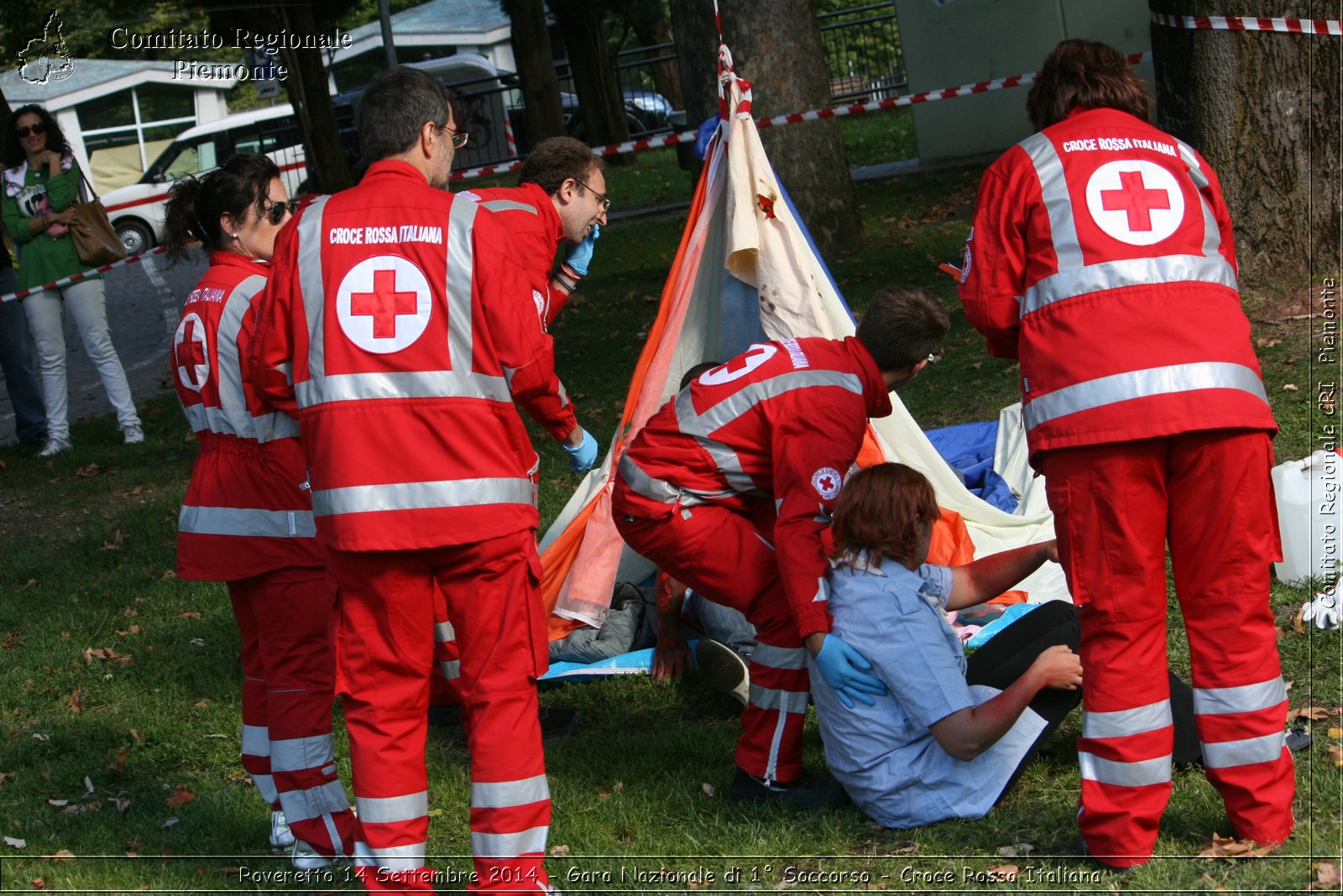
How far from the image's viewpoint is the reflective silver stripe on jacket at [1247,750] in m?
3.16

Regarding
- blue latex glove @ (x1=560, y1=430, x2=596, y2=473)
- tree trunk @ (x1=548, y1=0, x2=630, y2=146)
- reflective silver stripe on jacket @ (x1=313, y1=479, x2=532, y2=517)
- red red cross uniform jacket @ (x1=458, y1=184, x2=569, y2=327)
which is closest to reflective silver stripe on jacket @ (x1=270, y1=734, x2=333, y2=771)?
reflective silver stripe on jacket @ (x1=313, y1=479, x2=532, y2=517)

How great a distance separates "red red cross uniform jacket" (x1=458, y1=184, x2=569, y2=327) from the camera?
416 centimetres

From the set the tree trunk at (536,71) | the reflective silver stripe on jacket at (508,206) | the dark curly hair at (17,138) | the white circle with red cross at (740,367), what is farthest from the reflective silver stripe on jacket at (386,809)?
the tree trunk at (536,71)

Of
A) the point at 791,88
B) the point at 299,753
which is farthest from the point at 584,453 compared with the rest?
the point at 791,88

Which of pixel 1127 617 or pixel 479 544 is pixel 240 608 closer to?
pixel 479 544

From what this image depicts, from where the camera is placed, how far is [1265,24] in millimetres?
7078

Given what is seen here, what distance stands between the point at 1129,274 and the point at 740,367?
3.94ft

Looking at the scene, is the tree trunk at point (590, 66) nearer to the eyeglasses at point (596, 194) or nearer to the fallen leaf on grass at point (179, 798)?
the eyeglasses at point (596, 194)

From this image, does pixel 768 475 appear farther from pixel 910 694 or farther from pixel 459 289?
pixel 459 289

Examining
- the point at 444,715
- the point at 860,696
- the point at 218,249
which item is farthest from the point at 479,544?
the point at 444,715

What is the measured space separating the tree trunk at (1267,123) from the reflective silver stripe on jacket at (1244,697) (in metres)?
4.80

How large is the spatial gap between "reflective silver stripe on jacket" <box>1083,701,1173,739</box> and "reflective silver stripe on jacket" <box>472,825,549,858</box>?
1.35 meters

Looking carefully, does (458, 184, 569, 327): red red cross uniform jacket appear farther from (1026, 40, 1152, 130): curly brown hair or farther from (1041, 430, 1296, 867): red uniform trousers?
(1041, 430, 1296, 867): red uniform trousers

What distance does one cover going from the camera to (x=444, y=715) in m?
5.03
